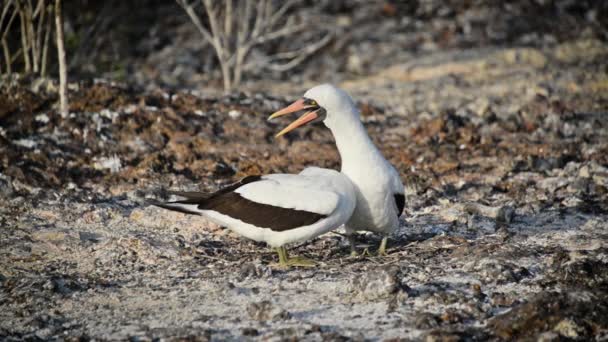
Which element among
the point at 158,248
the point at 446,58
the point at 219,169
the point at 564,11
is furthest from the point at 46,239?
the point at 564,11

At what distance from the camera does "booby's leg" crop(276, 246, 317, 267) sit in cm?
615

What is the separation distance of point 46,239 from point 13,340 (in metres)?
1.79

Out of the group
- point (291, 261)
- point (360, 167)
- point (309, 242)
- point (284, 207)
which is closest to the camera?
point (284, 207)

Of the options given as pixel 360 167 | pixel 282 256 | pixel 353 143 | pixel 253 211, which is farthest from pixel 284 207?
pixel 353 143

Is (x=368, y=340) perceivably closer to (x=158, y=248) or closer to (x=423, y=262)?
(x=423, y=262)

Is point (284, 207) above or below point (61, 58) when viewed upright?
below

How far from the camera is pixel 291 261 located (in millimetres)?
6199

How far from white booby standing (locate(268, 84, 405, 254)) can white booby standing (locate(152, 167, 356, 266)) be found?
18 centimetres

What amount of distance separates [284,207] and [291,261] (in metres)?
0.43

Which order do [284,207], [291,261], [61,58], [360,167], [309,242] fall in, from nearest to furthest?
[284,207] → [291,261] → [360,167] → [309,242] → [61,58]

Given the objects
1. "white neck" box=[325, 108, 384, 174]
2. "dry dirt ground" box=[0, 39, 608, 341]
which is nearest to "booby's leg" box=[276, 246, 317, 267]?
"dry dirt ground" box=[0, 39, 608, 341]

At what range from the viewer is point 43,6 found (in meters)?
10.4

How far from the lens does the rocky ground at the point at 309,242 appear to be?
5.17 m

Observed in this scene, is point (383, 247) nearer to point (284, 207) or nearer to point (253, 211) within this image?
point (284, 207)
